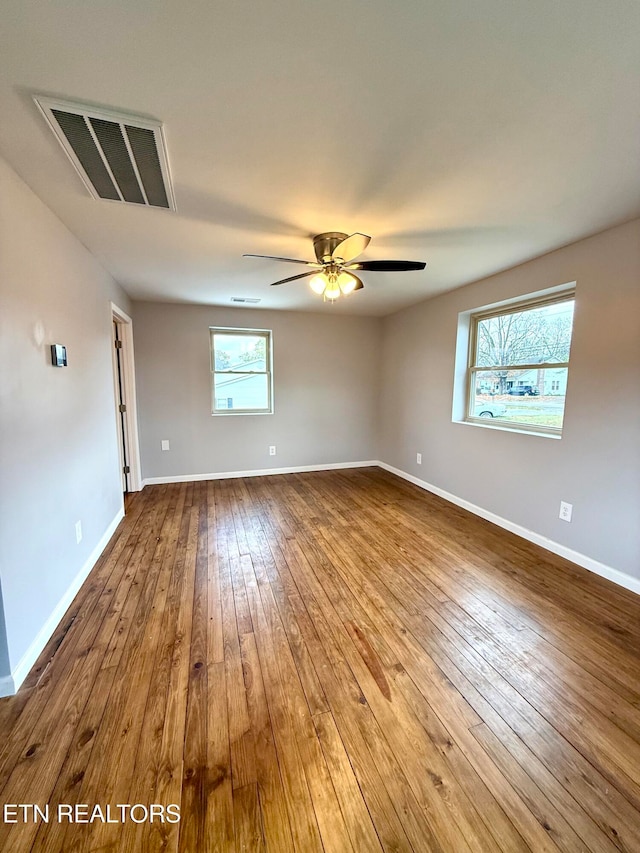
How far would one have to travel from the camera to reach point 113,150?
4.88 feet

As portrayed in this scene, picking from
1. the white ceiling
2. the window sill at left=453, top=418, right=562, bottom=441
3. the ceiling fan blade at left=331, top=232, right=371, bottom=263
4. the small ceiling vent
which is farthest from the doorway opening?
the window sill at left=453, top=418, right=562, bottom=441

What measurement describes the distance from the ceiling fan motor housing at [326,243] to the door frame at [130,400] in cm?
264

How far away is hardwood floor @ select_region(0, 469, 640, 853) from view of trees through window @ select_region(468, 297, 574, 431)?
1291 millimetres

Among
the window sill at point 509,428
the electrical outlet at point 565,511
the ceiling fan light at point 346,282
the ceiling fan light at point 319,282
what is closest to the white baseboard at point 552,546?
the electrical outlet at point 565,511

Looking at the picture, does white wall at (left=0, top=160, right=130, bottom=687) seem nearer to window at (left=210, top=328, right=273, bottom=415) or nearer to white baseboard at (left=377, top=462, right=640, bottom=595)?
window at (left=210, top=328, right=273, bottom=415)

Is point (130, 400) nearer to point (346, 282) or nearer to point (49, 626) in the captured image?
point (49, 626)

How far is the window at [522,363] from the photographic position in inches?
110

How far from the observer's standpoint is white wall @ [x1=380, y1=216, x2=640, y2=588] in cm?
226

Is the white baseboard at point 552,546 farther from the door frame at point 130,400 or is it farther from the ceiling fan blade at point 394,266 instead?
the door frame at point 130,400

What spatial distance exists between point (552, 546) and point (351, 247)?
278 centimetres

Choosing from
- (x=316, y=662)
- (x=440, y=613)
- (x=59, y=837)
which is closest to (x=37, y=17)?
(x=59, y=837)

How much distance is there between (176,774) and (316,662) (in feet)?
2.27

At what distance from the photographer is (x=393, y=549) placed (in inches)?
111

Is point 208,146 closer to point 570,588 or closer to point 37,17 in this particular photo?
point 37,17
